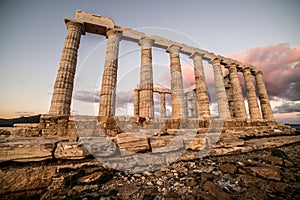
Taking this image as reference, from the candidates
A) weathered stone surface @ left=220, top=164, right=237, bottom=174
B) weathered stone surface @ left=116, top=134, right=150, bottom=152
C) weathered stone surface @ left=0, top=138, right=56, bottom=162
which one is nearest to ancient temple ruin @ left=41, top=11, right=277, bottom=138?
weathered stone surface @ left=116, top=134, right=150, bottom=152

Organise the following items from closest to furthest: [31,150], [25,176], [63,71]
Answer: [25,176], [31,150], [63,71]

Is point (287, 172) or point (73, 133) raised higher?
point (73, 133)

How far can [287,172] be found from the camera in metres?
3.36

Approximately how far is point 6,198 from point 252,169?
5.85 meters

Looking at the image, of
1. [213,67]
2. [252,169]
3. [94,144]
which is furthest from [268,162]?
[213,67]

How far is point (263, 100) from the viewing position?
17594 millimetres

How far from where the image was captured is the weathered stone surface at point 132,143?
4.39m

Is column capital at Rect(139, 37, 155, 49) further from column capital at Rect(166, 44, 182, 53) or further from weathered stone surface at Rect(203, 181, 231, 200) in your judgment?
weathered stone surface at Rect(203, 181, 231, 200)

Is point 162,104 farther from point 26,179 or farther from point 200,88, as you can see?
point 26,179

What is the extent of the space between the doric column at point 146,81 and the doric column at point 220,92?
8.92 meters

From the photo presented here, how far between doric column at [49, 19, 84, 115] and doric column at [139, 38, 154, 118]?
18.3 feet

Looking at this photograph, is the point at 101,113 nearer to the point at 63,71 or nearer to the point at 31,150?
the point at 63,71

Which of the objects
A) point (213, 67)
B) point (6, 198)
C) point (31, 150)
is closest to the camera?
point (6, 198)

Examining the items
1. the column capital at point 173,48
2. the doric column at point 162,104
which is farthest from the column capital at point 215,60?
the doric column at point 162,104
